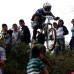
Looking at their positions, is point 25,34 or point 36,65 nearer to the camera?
point 36,65

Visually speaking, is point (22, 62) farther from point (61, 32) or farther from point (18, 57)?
point (61, 32)

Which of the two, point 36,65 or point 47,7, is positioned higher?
point 47,7

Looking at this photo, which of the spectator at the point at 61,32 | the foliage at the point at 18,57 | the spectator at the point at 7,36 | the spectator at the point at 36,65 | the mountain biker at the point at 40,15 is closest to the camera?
the spectator at the point at 36,65

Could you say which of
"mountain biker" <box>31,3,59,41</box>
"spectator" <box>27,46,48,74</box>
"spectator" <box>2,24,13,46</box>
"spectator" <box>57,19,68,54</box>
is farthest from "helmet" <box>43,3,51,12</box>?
"spectator" <box>27,46,48,74</box>

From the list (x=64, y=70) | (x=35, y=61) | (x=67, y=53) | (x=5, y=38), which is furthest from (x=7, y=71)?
(x=35, y=61)

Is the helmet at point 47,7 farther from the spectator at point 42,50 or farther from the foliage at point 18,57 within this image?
the spectator at point 42,50

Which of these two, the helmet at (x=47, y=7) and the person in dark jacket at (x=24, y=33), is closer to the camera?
the helmet at (x=47, y=7)

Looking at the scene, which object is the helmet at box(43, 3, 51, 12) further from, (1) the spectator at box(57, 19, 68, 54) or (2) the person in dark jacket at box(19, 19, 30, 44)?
(1) the spectator at box(57, 19, 68, 54)

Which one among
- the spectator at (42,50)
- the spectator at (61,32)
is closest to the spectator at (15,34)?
the spectator at (61,32)

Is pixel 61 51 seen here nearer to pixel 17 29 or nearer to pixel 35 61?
pixel 17 29

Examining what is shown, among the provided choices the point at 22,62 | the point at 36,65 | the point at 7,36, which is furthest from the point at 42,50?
the point at 22,62

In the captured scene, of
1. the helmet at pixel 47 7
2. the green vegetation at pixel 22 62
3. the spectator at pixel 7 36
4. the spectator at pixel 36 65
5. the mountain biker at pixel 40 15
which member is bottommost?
the green vegetation at pixel 22 62

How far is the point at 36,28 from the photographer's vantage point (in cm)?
1755

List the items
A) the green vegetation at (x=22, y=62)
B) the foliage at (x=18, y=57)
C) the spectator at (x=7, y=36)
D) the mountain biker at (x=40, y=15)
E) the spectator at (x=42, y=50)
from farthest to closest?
the foliage at (x=18, y=57)
the green vegetation at (x=22, y=62)
the mountain biker at (x=40, y=15)
the spectator at (x=7, y=36)
the spectator at (x=42, y=50)
